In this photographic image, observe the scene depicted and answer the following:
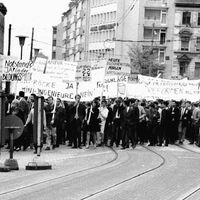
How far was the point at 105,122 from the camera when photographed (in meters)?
28.1

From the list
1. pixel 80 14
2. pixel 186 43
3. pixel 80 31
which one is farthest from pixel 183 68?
pixel 80 14

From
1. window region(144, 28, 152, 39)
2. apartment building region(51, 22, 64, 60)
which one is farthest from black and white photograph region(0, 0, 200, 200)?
apartment building region(51, 22, 64, 60)

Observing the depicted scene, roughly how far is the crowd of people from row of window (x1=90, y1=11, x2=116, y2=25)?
7684 centimetres

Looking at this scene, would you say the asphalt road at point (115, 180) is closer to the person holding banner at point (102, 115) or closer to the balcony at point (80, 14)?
the person holding banner at point (102, 115)

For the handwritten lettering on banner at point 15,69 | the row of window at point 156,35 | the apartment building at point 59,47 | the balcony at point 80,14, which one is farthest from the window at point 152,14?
the handwritten lettering on banner at point 15,69

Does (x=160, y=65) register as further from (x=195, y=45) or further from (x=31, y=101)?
(x=31, y=101)

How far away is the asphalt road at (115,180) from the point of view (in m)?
12.9

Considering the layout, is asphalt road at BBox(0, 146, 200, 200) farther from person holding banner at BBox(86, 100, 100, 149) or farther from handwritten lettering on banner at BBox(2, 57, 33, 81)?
handwritten lettering on banner at BBox(2, 57, 33, 81)

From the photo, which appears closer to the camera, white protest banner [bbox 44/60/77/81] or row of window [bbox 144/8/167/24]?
white protest banner [bbox 44/60/77/81]

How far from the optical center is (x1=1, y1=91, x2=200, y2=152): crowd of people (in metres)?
25.1

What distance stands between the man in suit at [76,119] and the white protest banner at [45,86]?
1833mm

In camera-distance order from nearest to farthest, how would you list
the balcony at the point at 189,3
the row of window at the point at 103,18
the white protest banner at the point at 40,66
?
the white protest banner at the point at 40,66 → the balcony at the point at 189,3 → the row of window at the point at 103,18

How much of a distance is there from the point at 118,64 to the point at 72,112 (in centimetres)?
725

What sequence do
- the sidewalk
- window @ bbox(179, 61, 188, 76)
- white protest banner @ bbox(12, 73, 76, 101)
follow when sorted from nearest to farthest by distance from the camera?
the sidewalk → white protest banner @ bbox(12, 73, 76, 101) → window @ bbox(179, 61, 188, 76)
